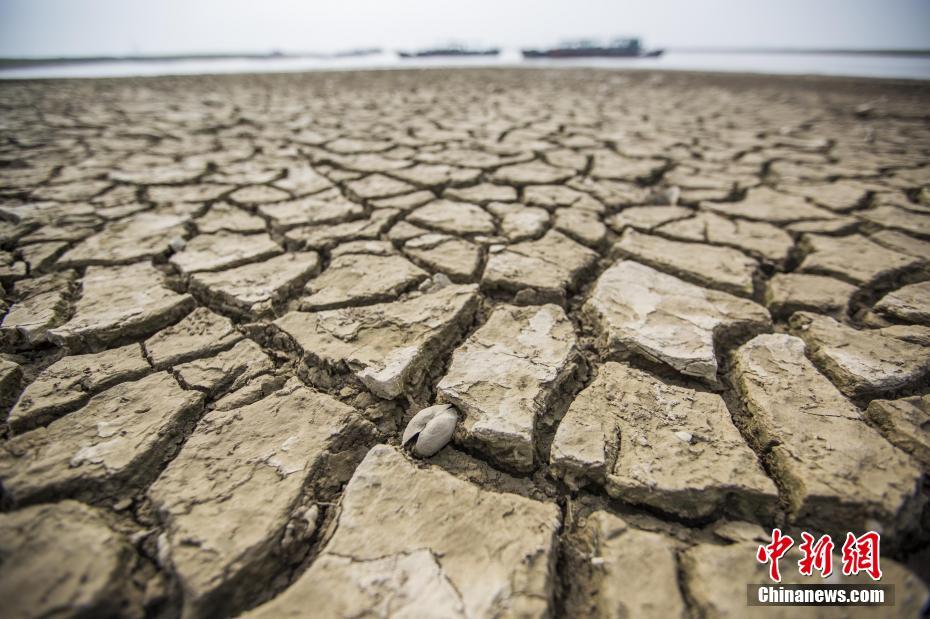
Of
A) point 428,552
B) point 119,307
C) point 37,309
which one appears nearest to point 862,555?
point 428,552

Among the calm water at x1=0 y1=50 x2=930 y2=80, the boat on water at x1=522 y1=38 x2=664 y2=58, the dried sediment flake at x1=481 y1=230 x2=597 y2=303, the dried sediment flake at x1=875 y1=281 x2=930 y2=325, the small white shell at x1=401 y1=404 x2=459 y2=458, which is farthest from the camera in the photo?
the boat on water at x1=522 y1=38 x2=664 y2=58

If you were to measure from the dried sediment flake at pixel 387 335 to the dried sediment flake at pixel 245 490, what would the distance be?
9 cm

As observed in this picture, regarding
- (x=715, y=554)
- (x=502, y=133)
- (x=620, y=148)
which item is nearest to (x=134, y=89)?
(x=502, y=133)

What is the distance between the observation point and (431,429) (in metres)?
0.74

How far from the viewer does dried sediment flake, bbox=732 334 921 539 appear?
61 cm

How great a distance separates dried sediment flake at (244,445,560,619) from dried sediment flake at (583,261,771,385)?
452 mm

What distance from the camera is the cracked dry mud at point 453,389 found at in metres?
0.56

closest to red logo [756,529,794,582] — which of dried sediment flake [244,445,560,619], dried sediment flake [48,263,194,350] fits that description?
dried sediment flake [244,445,560,619]

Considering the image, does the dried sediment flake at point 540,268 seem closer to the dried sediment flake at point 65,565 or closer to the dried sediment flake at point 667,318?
the dried sediment flake at point 667,318

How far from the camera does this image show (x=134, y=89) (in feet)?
17.3

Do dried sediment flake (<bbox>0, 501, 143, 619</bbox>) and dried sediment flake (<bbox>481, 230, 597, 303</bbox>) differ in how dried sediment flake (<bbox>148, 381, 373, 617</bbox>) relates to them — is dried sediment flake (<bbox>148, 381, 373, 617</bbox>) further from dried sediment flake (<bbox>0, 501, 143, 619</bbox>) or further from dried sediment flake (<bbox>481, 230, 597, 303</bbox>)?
dried sediment flake (<bbox>481, 230, 597, 303</bbox>)

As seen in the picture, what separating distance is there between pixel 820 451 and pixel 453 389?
629 millimetres

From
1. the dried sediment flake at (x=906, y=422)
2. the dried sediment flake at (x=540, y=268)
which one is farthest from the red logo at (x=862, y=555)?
the dried sediment flake at (x=540, y=268)

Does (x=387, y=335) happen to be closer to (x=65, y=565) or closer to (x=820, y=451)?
(x=65, y=565)
